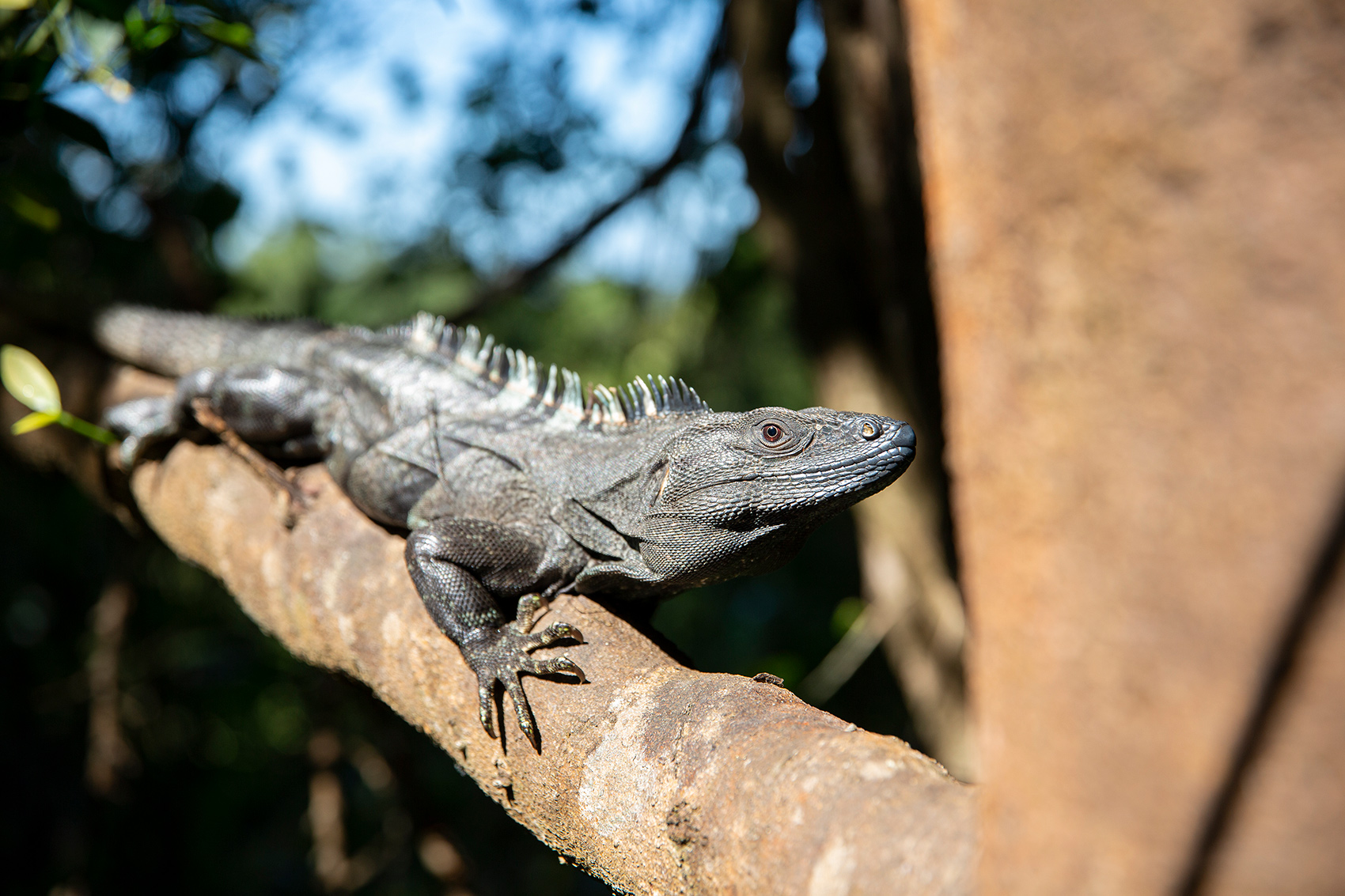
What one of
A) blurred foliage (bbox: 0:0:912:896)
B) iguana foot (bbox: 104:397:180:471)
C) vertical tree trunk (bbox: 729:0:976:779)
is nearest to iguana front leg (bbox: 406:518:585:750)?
blurred foliage (bbox: 0:0:912:896)

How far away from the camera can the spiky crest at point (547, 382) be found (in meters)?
3.41

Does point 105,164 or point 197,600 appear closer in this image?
point 105,164

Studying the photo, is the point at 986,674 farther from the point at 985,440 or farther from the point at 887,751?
the point at 887,751

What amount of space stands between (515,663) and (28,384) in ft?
7.98

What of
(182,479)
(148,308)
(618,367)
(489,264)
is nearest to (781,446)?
(182,479)

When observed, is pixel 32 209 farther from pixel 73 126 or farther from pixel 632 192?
pixel 632 192

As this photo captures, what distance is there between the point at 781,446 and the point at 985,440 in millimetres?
1694

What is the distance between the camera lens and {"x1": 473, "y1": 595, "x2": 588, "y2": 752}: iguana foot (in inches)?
97.5

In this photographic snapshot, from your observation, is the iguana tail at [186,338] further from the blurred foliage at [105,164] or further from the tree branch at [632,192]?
the tree branch at [632,192]

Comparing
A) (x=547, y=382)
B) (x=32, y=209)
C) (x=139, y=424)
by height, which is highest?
(x=32, y=209)

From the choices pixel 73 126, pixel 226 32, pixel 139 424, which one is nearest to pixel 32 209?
pixel 73 126

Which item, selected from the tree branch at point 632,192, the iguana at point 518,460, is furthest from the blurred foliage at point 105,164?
the tree branch at point 632,192

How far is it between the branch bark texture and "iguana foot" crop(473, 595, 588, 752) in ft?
0.14

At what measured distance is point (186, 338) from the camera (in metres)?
4.69
